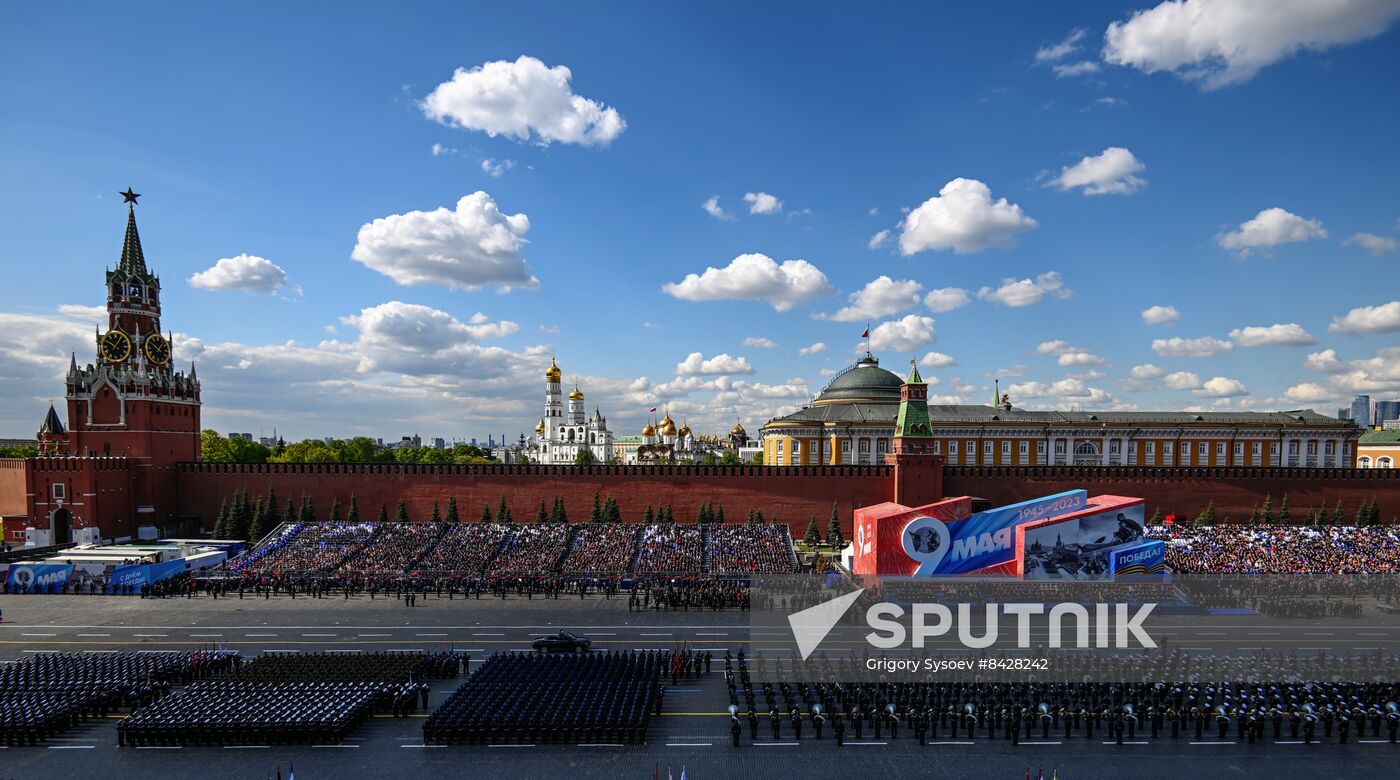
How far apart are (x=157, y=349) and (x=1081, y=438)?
64.7 metres

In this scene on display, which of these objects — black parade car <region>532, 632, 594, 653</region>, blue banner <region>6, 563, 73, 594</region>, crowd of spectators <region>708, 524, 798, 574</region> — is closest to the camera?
black parade car <region>532, 632, 594, 653</region>

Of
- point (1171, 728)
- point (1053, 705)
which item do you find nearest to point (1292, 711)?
point (1171, 728)

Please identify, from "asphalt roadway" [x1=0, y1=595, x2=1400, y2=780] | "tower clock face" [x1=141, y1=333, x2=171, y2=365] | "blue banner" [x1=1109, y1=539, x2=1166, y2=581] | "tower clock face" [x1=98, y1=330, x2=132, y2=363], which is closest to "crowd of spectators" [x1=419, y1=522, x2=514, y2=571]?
"asphalt roadway" [x1=0, y1=595, x2=1400, y2=780]

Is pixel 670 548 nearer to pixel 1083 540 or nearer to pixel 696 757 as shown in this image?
pixel 1083 540

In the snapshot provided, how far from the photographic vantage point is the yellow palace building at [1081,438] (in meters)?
56.7

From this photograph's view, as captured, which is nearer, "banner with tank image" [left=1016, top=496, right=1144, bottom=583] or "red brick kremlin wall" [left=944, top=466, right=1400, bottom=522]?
"banner with tank image" [left=1016, top=496, right=1144, bottom=583]

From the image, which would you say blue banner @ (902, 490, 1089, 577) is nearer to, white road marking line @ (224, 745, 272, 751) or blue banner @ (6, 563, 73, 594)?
white road marking line @ (224, 745, 272, 751)

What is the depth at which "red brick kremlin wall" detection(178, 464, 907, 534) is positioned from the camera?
42.5m

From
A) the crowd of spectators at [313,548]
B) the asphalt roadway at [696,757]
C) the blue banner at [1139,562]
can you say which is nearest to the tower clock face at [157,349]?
the crowd of spectators at [313,548]

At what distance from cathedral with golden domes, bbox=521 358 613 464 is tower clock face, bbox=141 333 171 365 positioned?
7095 centimetres

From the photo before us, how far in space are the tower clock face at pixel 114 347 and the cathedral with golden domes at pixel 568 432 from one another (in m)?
73.1

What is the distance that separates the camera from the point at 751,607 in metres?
29.4

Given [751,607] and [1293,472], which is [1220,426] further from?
[751,607]

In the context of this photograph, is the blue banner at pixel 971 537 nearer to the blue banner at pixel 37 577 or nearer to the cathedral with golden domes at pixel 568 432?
the blue banner at pixel 37 577
